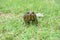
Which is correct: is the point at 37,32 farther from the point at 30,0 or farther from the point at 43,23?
the point at 30,0

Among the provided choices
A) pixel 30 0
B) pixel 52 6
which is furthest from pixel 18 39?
pixel 30 0

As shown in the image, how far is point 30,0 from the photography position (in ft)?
22.7

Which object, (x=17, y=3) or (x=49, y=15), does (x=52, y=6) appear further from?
(x=17, y=3)

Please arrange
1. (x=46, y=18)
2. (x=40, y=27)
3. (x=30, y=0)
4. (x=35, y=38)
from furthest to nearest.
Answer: (x=30, y=0), (x=46, y=18), (x=40, y=27), (x=35, y=38)

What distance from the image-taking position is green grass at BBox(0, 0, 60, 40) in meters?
4.57

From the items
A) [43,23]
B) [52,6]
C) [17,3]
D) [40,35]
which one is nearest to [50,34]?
[40,35]

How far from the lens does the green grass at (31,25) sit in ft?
15.0

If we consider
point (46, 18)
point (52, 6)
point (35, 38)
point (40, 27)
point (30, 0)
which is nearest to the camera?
point (35, 38)

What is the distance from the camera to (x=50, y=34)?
15.2ft

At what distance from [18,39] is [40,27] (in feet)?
2.47

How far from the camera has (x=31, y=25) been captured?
5.01 metres

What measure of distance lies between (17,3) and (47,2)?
98 cm

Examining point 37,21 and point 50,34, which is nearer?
point 50,34

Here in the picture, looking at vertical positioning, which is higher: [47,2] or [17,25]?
[47,2]
